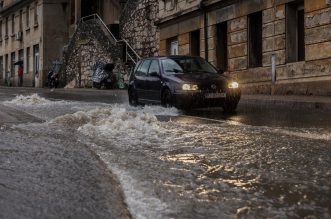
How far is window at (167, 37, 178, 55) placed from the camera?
2866cm

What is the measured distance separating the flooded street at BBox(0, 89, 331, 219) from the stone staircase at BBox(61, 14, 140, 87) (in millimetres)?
21828

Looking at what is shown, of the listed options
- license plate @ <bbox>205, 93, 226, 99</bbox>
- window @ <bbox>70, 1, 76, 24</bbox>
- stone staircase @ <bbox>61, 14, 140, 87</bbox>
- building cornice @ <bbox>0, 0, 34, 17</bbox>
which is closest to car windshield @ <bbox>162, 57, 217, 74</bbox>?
license plate @ <bbox>205, 93, 226, 99</bbox>

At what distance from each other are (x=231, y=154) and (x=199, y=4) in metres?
18.8

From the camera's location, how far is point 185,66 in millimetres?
14766

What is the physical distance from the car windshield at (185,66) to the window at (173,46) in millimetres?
13390

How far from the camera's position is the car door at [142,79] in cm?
1561

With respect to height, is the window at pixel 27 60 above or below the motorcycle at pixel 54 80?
above

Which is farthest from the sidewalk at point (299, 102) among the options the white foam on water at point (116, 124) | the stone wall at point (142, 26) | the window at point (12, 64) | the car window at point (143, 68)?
the window at point (12, 64)

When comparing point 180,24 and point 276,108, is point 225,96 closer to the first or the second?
point 276,108

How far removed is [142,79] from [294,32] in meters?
6.84

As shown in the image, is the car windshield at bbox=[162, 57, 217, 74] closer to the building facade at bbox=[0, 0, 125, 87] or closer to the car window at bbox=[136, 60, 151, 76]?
the car window at bbox=[136, 60, 151, 76]

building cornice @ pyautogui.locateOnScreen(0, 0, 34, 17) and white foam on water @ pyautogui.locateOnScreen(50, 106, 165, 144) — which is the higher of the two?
building cornice @ pyautogui.locateOnScreen(0, 0, 34, 17)

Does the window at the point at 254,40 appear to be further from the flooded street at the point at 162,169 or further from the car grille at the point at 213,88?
the flooded street at the point at 162,169

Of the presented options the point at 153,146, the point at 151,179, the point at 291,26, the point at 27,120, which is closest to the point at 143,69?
the point at 27,120
